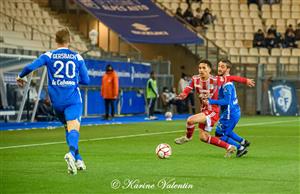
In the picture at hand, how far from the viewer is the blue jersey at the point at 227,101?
16.7 meters

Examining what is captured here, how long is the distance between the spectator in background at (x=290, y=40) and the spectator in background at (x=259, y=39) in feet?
4.10

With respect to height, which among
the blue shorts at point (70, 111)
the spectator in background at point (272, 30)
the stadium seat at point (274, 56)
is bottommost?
the blue shorts at point (70, 111)

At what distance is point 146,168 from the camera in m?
14.4

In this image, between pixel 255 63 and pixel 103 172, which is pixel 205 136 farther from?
pixel 255 63

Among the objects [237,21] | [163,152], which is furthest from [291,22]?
[163,152]

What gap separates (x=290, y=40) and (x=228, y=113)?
98.4 feet

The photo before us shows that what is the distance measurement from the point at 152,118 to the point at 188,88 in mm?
18838

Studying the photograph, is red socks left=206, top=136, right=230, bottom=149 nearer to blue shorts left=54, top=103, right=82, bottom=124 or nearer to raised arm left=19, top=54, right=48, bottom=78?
blue shorts left=54, top=103, right=82, bottom=124

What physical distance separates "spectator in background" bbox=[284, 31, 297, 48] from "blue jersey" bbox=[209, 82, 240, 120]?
97.1ft

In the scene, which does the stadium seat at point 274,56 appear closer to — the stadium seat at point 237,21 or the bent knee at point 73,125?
the stadium seat at point 237,21

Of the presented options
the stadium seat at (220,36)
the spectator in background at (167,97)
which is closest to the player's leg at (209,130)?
the spectator in background at (167,97)

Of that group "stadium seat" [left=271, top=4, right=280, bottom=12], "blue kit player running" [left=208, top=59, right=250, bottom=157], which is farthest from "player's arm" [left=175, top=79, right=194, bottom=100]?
"stadium seat" [left=271, top=4, right=280, bottom=12]

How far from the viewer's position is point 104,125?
30.4 meters

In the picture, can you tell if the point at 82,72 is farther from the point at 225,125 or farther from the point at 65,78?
the point at 225,125
